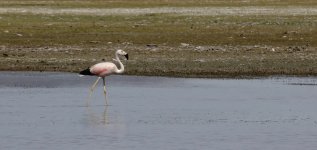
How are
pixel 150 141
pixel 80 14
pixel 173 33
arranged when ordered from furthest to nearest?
pixel 80 14 < pixel 173 33 < pixel 150 141

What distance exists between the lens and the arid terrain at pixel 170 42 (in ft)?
86.6

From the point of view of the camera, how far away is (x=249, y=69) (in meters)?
25.7

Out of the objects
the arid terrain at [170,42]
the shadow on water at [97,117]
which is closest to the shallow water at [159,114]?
the shadow on water at [97,117]

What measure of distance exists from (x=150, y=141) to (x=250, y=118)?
2.96 metres

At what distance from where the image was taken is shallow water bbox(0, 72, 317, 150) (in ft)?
49.6

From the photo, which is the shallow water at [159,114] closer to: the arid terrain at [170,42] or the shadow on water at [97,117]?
the shadow on water at [97,117]

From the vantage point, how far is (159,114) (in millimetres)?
18062

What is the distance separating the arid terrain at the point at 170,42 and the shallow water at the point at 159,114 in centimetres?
211

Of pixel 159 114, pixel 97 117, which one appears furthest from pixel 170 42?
pixel 97 117

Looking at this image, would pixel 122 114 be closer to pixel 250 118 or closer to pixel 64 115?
pixel 64 115

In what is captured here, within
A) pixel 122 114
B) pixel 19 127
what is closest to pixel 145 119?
pixel 122 114

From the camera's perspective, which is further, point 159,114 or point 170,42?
point 170,42

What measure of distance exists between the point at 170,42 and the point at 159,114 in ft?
48.2

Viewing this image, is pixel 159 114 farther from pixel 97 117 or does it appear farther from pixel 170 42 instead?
pixel 170 42
